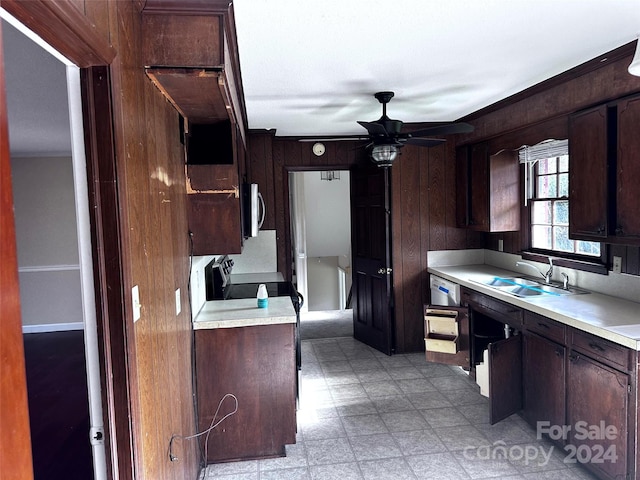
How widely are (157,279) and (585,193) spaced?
8.65 feet

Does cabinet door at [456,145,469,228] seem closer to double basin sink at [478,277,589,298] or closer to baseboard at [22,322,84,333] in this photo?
double basin sink at [478,277,589,298]

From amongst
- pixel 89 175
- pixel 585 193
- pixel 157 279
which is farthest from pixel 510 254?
pixel 89 175

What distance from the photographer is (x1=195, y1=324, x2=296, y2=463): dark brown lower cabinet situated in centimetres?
269

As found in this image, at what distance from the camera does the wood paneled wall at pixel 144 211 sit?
43.7 inches

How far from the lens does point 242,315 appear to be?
2764 mm

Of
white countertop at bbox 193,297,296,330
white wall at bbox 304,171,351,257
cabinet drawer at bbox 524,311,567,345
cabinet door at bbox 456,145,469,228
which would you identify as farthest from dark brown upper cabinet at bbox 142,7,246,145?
white wall at bbox 304,171,351,257

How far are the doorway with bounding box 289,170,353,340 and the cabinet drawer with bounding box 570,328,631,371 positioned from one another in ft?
13.8

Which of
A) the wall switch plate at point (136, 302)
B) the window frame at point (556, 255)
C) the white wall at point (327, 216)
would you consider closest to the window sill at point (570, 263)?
the window frame at point (556, 255)

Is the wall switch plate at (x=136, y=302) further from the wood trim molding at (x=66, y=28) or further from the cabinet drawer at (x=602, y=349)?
the cabinet drawer at (x=602, y=349)

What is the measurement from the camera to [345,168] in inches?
196

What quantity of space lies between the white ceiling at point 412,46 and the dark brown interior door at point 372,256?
1194 mm

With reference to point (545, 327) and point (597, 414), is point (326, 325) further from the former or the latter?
point (597, 414)

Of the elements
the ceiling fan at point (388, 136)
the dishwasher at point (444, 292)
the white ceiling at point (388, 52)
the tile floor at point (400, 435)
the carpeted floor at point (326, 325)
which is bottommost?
the tile floor at point (400, 435)

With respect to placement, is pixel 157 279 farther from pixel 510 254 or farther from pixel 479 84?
pixel 510 254
